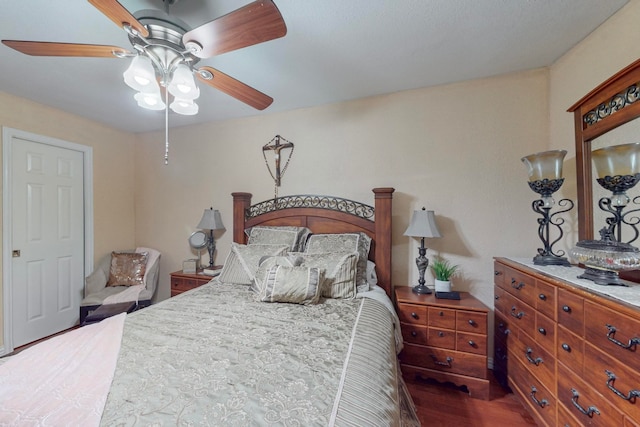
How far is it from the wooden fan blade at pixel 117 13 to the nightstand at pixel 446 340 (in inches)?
87.4

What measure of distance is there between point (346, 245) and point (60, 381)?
1.75 meters

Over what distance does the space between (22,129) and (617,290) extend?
459 cm

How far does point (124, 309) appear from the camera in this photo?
254 cm

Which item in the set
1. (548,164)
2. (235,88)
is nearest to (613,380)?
(548,164)

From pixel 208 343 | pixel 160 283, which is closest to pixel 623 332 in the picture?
pixel 208 343

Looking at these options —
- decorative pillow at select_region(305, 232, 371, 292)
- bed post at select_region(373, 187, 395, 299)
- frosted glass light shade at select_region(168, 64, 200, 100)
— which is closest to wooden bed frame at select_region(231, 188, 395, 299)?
bed post at select_region(373, 187, 395, 299)

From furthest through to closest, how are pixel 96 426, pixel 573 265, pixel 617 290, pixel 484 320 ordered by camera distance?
pixel 484 320 → pixel 573 265 → pixel 617 290 → pixel 96 426

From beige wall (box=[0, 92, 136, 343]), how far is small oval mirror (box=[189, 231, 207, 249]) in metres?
1.19

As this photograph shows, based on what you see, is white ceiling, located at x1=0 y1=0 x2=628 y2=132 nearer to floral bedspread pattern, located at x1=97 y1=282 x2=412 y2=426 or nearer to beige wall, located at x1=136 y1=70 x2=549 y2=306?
beige wall, located at x1=136 y1=70 x2=549 y2=306

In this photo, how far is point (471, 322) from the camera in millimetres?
1795

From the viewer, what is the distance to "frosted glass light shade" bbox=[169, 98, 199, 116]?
4.88ft

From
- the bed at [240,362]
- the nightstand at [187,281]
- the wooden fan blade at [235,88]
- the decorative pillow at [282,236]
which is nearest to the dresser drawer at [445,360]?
the bed at [240,362]

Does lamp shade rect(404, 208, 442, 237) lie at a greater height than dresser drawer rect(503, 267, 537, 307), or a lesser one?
greater

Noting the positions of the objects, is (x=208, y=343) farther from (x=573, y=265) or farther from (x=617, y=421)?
(x=573, y=265)
